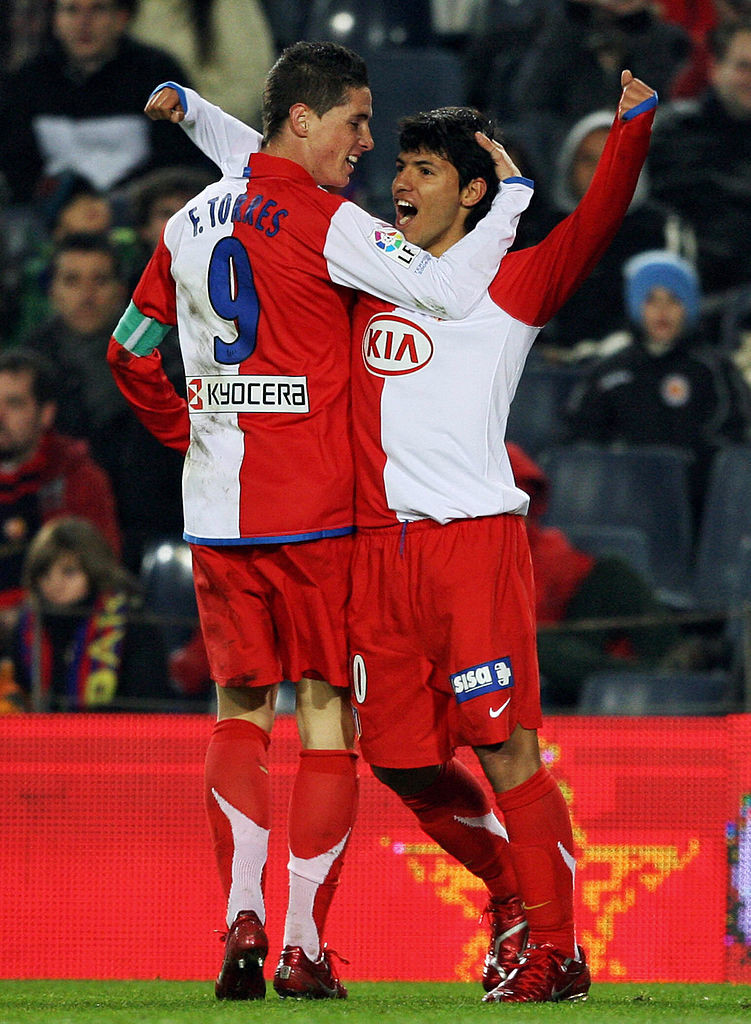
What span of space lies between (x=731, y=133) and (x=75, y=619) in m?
4.68

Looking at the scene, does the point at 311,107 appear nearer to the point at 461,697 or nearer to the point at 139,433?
the point at 461,697

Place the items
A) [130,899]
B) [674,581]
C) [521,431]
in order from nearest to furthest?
[130,899] → [674,581] → [521,431]

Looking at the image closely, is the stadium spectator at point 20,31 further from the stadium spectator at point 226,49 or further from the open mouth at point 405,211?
the open mouth at point 405,211

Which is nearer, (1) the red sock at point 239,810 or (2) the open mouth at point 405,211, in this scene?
(1) the red sock at point 239,810

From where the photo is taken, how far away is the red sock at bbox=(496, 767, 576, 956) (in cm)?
361

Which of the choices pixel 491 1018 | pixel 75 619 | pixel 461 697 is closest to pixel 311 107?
pixel 461 697

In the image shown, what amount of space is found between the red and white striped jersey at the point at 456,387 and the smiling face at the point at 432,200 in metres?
0.20

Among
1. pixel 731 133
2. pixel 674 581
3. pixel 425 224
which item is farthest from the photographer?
pixel 731 133

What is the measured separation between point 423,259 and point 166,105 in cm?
84

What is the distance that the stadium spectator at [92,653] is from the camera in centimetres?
658

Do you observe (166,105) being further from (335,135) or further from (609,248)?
(609,248)

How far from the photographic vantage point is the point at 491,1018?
3.14 meters

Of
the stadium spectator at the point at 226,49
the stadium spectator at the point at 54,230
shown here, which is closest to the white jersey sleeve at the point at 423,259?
the stadium spectator at the point at 54,230

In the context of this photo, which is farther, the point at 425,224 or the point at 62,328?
the point at 62,328
